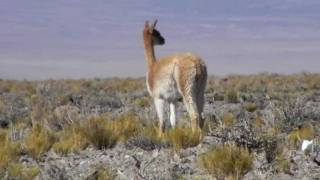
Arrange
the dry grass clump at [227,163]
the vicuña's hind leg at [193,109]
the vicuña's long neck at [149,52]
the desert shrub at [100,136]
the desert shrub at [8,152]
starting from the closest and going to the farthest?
the dry grass clump at [227,163], the desert shrub at [8,152], the desert shrub at [100,136], the vicuña's hind leg at [193,109], the vicuña's long neck at [149,52]

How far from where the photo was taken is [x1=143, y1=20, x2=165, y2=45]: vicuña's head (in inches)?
524

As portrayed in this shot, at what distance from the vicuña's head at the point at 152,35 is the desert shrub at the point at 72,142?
2.44 metres

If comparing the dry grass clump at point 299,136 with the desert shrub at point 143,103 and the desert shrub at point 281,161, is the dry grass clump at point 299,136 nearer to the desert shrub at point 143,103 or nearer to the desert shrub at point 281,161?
the desert shrub at point 281,161

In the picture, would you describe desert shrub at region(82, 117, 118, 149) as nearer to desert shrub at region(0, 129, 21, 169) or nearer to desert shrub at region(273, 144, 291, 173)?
desert shrub at region(0, 129, 21, 169)

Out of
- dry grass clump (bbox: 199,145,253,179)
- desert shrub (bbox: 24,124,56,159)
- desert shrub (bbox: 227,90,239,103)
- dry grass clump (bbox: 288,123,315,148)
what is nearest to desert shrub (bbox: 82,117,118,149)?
desert shrub (bbox: 24,124,56,159)

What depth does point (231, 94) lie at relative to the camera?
74.8 ft

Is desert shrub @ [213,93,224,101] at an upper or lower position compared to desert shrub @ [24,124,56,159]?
lower

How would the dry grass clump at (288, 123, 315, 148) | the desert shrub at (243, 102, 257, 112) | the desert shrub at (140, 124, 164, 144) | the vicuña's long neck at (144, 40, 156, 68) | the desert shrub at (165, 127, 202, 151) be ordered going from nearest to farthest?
1. the desert shrub at (165, 127, 202, 151)
2. the dry grass clump at (288, 123, 315, 148)
3. the desert shrub at (140, 124, 164, 144)
4. the vicuña's long neck at (144, 40, 156, 68)
5. the desert shrub at (243, 102, 257, 112)

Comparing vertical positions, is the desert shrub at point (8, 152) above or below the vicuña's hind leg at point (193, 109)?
below

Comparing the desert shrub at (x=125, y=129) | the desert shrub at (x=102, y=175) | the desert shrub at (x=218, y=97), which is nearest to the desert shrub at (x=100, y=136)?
the desert shrub at (x=125, y=129)

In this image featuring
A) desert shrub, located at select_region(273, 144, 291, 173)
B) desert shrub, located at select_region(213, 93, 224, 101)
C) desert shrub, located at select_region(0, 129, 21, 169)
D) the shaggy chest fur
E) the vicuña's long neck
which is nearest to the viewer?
desert shrub, located at select_region(273, 144, 291, 173)

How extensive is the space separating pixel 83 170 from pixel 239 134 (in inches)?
84.1

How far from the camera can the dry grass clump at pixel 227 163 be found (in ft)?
26.1

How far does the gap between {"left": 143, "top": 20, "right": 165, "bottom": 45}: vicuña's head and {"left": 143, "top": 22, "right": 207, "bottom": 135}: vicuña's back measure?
86 cm
